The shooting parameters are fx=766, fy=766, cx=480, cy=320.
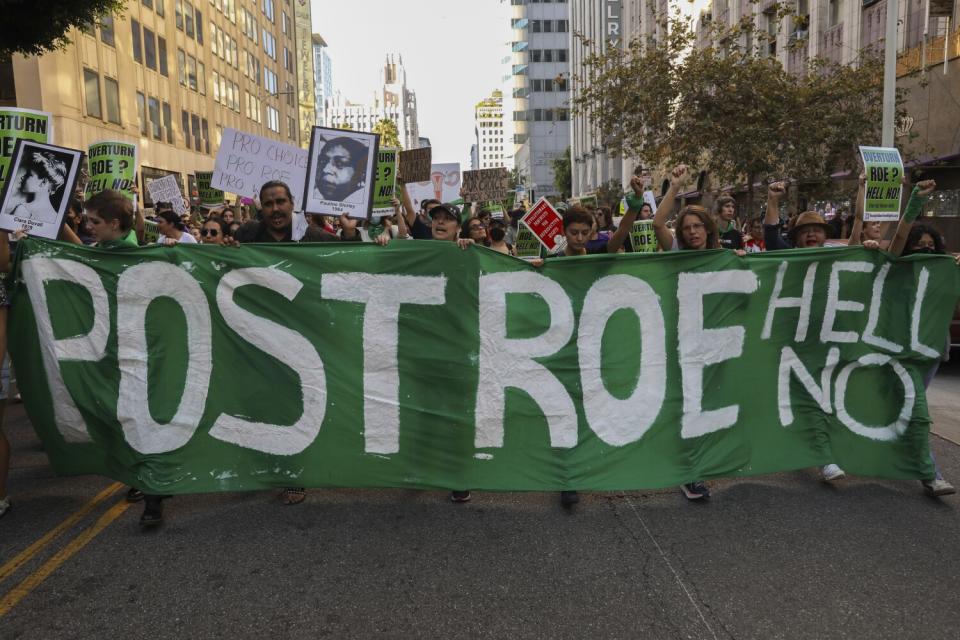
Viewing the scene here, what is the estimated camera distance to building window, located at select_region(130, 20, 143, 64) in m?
32.7

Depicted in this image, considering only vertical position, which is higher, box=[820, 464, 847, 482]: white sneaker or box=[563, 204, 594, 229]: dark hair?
box=[563, 204, 594, 229]: dark hair

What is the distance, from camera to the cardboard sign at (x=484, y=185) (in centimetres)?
1433

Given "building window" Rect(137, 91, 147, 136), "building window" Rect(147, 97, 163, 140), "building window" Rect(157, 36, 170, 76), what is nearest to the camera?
"building window" Rect(137, 91, 147, 136)

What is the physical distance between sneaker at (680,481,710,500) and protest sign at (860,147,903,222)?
2.66 metres

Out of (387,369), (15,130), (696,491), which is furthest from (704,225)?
(15,130)

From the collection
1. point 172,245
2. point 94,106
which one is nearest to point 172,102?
point 94,106

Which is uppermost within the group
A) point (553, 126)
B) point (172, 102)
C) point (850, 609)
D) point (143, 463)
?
point (553, 126)

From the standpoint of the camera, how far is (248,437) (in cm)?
454

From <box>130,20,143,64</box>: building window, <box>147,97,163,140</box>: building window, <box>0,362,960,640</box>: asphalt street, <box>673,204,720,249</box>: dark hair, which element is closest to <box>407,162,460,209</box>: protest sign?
<box>673,204,720,249</box>: dark hair

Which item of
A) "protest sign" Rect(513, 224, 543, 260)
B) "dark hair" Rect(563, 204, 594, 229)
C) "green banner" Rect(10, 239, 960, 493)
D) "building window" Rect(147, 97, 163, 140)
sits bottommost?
"green banner" Rect(10, 239, 960, 493)

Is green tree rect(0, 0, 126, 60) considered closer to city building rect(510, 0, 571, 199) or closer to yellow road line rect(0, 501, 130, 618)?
yellow road line rect(0, 501, 130, 618)

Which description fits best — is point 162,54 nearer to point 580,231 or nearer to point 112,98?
point 112,98

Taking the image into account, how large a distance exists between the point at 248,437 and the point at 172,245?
1.25 m

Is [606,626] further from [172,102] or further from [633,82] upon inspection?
[172,102]
